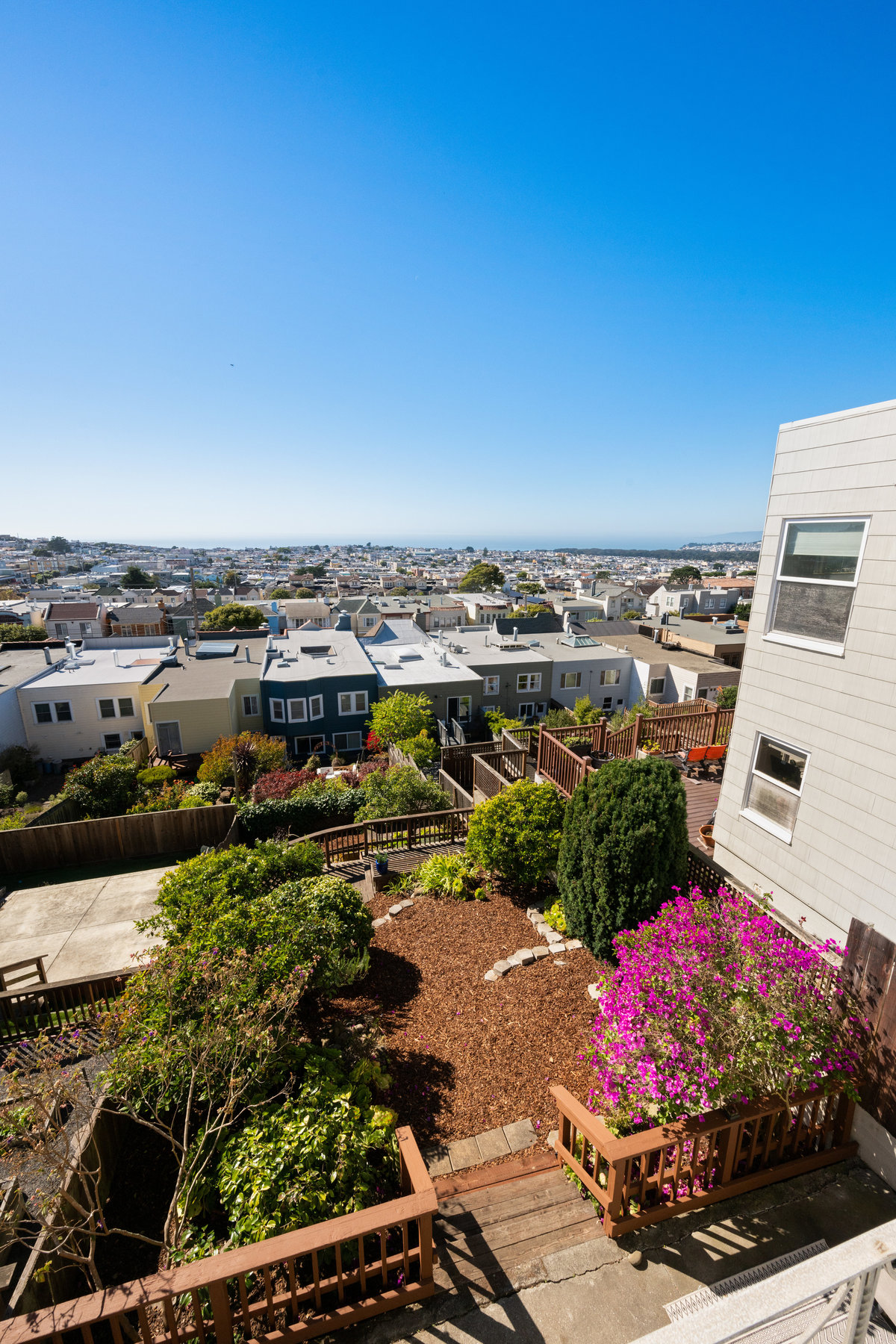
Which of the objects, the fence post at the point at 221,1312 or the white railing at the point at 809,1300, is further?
the fence post at the point at 221,1312

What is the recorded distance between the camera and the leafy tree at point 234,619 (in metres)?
61.5

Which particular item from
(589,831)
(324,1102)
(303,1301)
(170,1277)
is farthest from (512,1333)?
(589,831)

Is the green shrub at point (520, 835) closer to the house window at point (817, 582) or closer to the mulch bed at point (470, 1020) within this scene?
the mulch bed at point (470, 1020)

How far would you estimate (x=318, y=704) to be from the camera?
84.2ft

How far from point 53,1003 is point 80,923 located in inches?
205

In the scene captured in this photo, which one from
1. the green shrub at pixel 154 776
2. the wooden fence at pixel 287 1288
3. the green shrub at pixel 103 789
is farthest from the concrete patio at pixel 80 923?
the wooden fence at pixel 287 1288

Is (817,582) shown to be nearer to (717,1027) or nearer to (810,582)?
(810,582)

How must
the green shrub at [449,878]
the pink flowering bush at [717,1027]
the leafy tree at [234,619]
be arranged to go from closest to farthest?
the pink flowering bush at [717,1027], the green shrub at [449,878], the leafy tree at [234,619]

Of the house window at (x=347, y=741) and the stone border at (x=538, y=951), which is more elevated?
the stone border at (x=538, y=951)

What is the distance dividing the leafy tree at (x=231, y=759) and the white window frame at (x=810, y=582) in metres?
18.5

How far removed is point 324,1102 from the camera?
437cm

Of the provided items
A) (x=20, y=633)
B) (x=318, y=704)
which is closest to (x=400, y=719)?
(x=318, y=704)

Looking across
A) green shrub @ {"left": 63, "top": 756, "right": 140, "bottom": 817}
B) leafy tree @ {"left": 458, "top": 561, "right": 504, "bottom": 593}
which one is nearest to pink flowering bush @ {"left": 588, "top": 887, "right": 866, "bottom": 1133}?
green shrub @ {"left": 63, "top": 756, "right": 140, "bottom": 817}

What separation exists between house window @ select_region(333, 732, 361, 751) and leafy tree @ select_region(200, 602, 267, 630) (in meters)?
38.8
